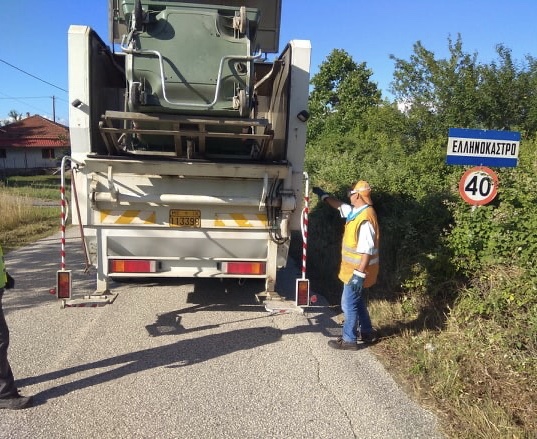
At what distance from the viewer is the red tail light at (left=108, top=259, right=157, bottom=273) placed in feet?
17.1

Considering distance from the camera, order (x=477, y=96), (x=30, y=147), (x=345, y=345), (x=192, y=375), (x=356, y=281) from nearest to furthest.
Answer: (x=192, y=375) → (x=356, y=281) → (x=345, y=345) → (x=477, y=96) → (x=30, y=147)

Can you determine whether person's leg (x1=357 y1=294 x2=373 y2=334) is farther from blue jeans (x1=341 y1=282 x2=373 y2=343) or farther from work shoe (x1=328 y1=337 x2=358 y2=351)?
work shoe (x1=328 y1=337 x2=358 y2=351)

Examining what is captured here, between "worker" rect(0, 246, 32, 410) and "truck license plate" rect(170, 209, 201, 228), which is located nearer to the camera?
"worker" rect(0, 246, 32, 410)

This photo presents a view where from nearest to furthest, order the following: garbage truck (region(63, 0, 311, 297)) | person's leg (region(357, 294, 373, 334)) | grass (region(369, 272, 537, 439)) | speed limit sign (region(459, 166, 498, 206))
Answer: grass (region(369, 272, 537, 439)), garbage truck (region(63, 0, 311, 297)), person's leg (region(357, 294, 373, 334)), speed limit sign (region(459, 166, 498, 206))

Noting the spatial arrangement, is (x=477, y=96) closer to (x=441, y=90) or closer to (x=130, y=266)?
(x=441, y=90)

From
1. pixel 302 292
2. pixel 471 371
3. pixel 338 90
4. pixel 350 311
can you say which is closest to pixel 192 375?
pixel 302 292

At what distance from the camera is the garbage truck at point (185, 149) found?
461 cm

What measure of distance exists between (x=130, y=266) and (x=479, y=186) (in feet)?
12.1

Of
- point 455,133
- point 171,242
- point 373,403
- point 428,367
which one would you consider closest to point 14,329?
point 171,242

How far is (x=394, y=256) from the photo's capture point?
6.56 m

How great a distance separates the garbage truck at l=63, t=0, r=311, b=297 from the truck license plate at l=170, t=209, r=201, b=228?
0.01m

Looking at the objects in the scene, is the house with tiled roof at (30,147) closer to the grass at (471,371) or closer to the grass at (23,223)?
the grass at (23,223)

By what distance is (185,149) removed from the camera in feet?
16.9

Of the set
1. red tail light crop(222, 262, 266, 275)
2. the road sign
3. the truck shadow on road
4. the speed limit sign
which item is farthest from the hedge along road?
the road sign
